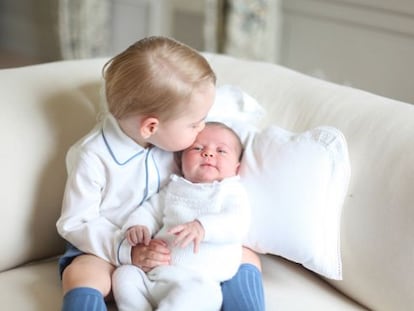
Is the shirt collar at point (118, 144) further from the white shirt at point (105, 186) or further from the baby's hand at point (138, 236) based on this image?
the baby's hand at point (138, 236)

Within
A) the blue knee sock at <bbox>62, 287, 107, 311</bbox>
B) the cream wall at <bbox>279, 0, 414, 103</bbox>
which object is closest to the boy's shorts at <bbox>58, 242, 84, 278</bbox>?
the blue knee sock at <bbox>62, 287, 107, 311</bbox>

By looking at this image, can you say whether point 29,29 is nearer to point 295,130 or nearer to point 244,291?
point 295,130

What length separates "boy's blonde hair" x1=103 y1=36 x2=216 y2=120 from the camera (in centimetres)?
119

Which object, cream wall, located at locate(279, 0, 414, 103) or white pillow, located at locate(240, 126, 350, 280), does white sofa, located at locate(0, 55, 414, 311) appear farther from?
cream wall, located at locate(279, 0, 414, 103)

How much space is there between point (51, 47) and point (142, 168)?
2.79 metres

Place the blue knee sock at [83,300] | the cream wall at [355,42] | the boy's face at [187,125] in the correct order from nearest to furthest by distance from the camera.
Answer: the blue knee sock at [83,300] → the boy's face at [187,125] → the cream wall at [355,42]

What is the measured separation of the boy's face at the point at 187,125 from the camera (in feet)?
4.02

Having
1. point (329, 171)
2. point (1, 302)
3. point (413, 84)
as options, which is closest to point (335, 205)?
point (329, 171)

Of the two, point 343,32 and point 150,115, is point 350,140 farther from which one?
point 343,32

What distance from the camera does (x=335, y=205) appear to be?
1.27 metres

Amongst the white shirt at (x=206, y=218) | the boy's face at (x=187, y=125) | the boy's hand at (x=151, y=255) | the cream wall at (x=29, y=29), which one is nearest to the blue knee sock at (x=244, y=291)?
the white shirt at (x=206, y=218)

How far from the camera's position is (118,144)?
51.0 inches

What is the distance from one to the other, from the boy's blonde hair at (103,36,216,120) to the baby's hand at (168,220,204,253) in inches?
8.2

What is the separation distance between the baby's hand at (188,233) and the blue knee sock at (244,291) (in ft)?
0.35
